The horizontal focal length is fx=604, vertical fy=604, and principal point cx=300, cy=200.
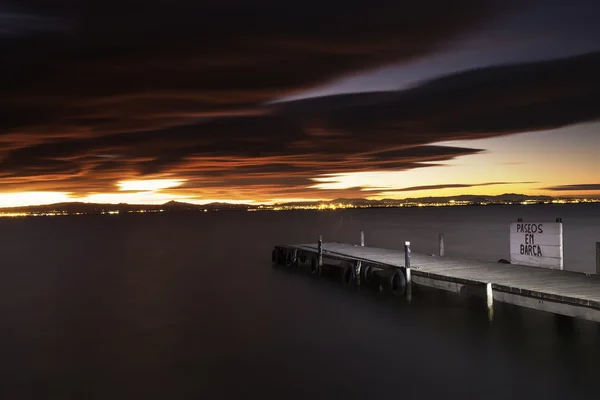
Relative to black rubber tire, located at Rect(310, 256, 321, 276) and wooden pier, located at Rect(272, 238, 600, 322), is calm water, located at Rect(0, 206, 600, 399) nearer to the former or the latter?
black rubber tire, located at Rect(310, 256, 321, 276)

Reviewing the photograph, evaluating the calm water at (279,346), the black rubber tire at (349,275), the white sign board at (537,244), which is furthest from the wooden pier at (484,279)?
the calm water at (279,346)

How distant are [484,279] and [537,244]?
3156mm

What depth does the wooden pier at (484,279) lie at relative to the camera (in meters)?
15.1

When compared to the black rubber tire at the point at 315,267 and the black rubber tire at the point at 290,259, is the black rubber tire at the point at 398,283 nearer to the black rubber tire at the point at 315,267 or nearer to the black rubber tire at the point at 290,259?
the black rubber tire at the point at 315,267

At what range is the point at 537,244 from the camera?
67.3 ft

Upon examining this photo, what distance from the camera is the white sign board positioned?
769 inches

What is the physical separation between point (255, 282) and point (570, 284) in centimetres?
1912

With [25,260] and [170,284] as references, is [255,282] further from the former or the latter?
[25,260]

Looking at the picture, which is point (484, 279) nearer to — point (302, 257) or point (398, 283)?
point (398, 283)

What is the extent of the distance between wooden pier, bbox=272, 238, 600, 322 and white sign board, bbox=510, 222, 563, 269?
295mm

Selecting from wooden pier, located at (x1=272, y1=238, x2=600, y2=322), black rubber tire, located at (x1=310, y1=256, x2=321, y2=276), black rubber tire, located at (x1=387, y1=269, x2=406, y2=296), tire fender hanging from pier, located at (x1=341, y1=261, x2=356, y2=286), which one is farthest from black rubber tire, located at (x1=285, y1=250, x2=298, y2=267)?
black rubber tire, located at (x1=387, y1=269, x2=406, y2=296)

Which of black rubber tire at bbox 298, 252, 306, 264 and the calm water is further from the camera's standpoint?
black rubber tire at bbox 298, 252, 306, 264

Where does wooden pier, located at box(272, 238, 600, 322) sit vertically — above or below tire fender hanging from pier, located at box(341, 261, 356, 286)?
above

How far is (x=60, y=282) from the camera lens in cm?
3559
